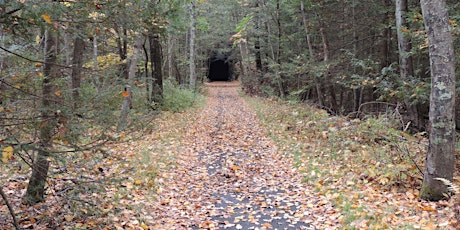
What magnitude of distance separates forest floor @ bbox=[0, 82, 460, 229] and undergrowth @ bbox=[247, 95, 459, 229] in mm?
24

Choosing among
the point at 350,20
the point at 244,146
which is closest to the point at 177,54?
the point at 350,20

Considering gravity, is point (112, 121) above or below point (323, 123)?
above

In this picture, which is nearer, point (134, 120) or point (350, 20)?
point (134, 120)

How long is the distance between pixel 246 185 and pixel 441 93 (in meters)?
4.18

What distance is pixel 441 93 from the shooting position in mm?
5352

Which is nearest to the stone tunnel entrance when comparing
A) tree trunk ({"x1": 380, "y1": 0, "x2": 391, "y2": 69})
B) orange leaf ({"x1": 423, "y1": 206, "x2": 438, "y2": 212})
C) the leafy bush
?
the leafy bush

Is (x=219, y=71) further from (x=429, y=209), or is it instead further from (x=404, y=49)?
(x=429, y=209)

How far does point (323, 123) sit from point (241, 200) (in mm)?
5548

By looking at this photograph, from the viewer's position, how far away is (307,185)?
7.30m

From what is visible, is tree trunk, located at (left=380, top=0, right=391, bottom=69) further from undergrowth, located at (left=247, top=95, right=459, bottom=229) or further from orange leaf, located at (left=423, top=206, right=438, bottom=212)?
orange leaf, located at (left=423, top=206, right=438, bottom=212)

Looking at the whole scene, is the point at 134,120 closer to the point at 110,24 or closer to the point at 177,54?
the point at 110,24

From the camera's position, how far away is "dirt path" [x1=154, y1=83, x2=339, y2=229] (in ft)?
18.9

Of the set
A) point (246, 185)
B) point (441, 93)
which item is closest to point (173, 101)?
point (246, 185)

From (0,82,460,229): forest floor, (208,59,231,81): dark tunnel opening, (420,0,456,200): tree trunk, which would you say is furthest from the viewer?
(208,59,231,81): dark tunnel opening
